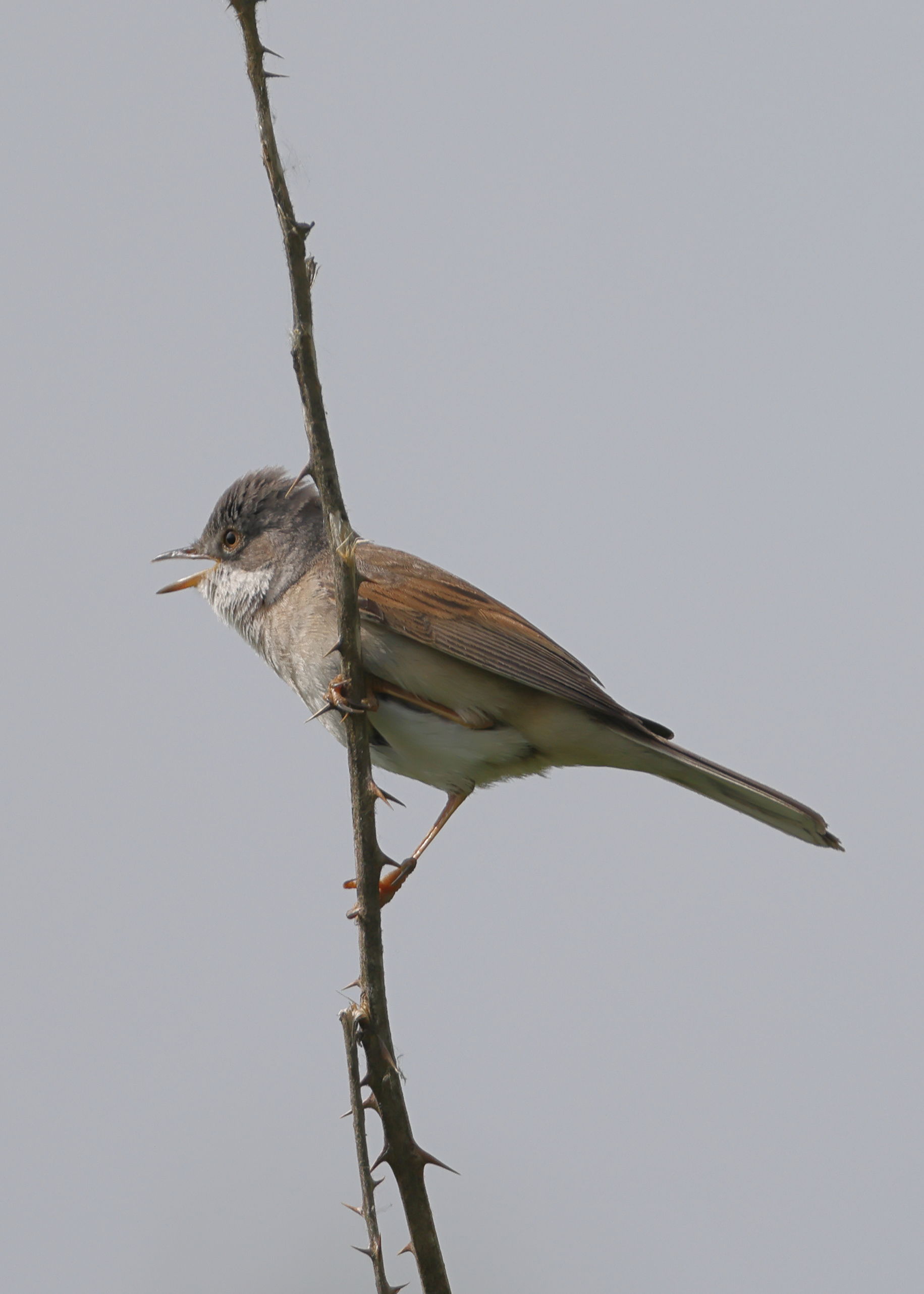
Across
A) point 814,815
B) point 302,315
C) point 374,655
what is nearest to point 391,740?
point 374,655

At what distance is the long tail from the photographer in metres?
4.82

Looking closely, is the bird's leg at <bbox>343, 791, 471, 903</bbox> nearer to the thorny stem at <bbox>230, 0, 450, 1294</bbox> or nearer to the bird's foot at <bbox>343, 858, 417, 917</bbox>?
the bird's foot at <bbox>343, 858, 417, 917</bbox>

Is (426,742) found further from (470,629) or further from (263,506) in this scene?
(263,506)

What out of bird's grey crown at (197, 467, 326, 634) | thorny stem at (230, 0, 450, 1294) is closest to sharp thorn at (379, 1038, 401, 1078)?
thorny stem at (230, 0, 450, 1294)

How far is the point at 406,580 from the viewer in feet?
17.6

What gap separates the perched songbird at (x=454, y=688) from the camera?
5070 mm

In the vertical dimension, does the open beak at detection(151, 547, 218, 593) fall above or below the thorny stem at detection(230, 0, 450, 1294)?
above

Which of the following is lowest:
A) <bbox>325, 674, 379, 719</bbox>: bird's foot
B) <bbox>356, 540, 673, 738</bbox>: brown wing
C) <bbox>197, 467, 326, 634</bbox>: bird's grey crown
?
<bbox>325, 674, 379, 719</bbox>: bird's foot

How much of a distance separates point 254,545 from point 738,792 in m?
2.50

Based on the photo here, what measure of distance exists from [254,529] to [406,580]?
106 centimetres

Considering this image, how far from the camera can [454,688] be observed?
17.0 feet

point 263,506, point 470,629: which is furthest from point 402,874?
point 263,506

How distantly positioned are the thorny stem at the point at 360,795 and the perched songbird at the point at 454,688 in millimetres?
1242

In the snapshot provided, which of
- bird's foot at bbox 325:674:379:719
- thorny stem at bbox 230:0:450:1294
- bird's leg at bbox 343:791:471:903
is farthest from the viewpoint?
bird's leg at bbox 343:791:471:903
